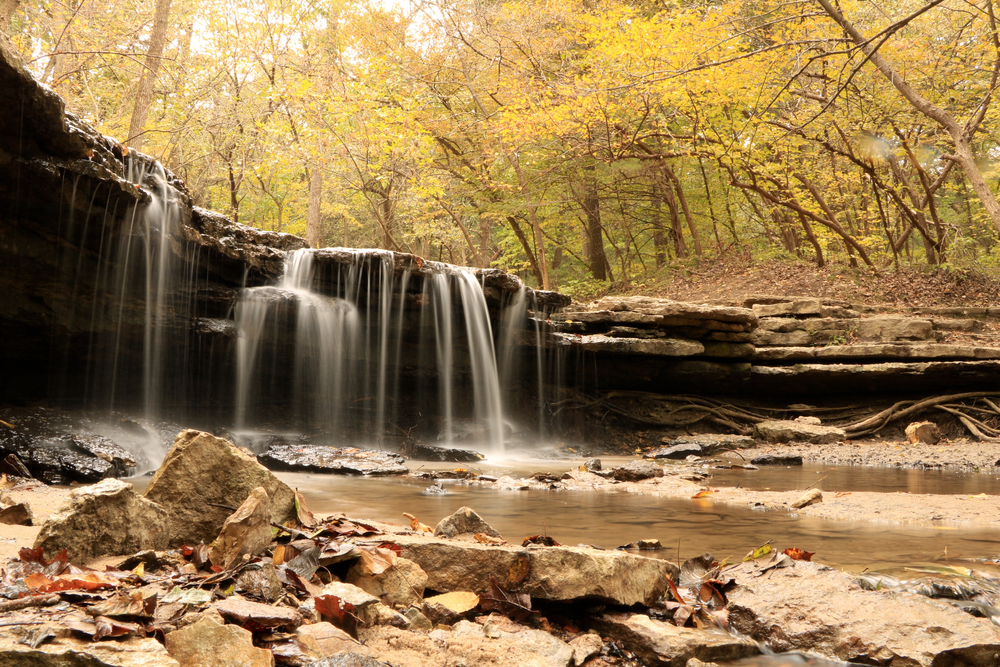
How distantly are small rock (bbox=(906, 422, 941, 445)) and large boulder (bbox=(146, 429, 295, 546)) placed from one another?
38.3 feet

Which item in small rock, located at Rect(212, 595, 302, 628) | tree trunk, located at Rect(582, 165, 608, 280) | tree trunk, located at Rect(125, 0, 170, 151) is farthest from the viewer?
tree trunk, located at Rect(582, 165, 608, 280)

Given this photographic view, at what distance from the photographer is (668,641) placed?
93.5 inches

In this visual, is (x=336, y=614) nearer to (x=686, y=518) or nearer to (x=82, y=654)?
(x=82, y=654)

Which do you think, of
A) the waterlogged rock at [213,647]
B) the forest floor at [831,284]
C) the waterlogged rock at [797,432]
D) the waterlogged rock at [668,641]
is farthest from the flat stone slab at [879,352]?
the waterlogged rock at [213,647]

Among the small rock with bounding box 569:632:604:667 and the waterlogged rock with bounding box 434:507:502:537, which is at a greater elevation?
the waterlogged rock with bounding box 434:507:502:537

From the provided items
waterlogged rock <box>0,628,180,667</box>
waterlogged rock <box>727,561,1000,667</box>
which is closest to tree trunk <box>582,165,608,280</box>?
waterlogged rock <box>727,561,1000,667</box>

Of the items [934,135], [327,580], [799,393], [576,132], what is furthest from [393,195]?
[327,580]

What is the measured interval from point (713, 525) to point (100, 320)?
28.7 feet

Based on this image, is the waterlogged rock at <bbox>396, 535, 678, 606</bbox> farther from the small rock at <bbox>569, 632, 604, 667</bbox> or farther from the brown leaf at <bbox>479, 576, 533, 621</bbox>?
the small rock at <bbox>569, 632, 604, 667</bbox>

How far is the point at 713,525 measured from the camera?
4.60 metres

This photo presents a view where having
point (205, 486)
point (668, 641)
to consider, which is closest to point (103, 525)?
point (205, 486)

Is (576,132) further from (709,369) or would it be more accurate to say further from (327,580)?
(327,580)

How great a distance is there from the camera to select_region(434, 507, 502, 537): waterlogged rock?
11.6 feet

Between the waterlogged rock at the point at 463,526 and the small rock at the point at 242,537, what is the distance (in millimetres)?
1158
